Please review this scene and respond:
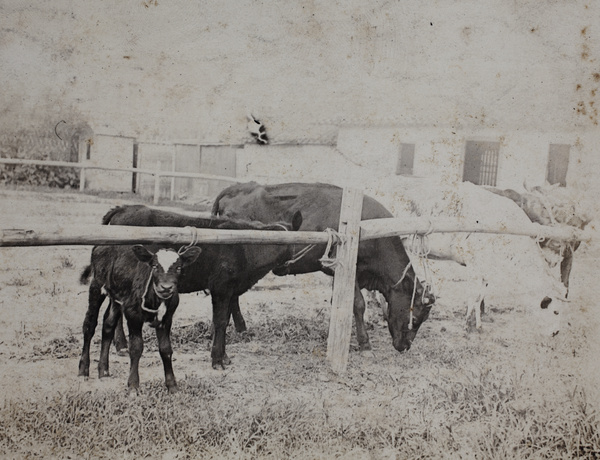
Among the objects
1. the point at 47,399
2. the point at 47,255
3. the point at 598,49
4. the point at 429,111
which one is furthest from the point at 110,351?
the point at 598,49

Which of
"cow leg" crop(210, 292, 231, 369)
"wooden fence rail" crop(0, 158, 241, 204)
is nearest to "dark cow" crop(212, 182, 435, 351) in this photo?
"wooden fence rail" crop(0, 158, 241, 204)

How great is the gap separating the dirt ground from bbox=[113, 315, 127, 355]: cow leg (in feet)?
0.13

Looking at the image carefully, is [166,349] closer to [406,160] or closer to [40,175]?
[40,175]

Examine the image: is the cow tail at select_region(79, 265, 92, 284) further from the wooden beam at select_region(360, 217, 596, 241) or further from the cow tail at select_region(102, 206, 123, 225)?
the wooden beam at select_region(360, 217, 596, 241)

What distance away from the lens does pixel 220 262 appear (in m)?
3.34

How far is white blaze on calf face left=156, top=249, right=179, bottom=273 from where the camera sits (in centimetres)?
293

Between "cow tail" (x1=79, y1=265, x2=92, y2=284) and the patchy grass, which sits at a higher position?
"cow tail" (x1=79, y1=265, x2=92, y2=284)

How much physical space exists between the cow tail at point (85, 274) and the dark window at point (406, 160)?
201 cm

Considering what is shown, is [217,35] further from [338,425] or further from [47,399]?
[338,425]

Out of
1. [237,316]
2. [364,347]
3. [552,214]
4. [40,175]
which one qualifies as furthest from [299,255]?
[552,214]

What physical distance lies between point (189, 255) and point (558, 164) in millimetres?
2565

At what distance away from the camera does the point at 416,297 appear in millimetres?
3936

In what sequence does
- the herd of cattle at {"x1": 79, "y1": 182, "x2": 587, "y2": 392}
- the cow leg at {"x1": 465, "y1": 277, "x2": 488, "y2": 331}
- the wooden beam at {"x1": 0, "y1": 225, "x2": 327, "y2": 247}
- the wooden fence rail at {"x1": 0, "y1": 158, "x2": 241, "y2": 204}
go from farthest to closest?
the cow leg at {"x1": 465, "y1": 277, "x2": 488, "y2": 331} < the wooden fence rail at {"x1": 0, "y1": 158, "x2": 241, "y2": 204} < the herd of cattle at {"x1": 79, "y1": 182, "x2": 587, "y2": 392} < the wooden beam at {"x1": 0, "y1": 225, "x2": 327, "y2": 247}

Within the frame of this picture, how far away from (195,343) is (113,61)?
5.54 ft
